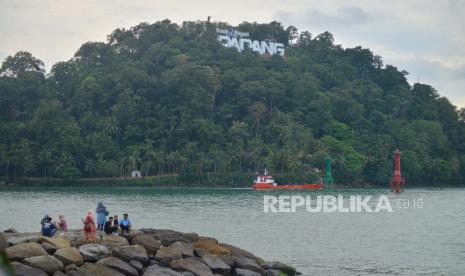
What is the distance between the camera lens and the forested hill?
118m

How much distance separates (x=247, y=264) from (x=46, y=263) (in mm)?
8521

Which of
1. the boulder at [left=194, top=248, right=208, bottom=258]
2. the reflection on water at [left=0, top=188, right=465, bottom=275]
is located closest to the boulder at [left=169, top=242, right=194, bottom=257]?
the boulder at [left=194, top=248, right=208, bottom=258]

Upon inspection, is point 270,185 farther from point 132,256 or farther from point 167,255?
point 132,256

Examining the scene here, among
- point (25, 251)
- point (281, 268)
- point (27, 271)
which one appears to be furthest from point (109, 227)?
point (281, 268)

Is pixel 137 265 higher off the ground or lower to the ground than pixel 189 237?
lower

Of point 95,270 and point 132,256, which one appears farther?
point 132,256

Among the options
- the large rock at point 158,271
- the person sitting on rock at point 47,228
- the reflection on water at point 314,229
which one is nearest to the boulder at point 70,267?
the large rock at point 158,271

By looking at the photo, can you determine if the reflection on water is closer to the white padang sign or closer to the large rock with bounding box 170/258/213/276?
the large rock with bounding box 170/258/213/276

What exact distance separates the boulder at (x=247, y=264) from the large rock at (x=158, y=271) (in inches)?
146

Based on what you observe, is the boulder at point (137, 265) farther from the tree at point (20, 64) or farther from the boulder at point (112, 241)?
the tree at point (20, 64)

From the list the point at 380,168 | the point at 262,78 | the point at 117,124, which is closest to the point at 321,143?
the point at 380,168

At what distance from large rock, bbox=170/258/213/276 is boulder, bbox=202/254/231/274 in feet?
1.33

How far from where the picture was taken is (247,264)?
25.2 meters

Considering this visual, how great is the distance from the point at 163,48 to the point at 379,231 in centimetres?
10909
